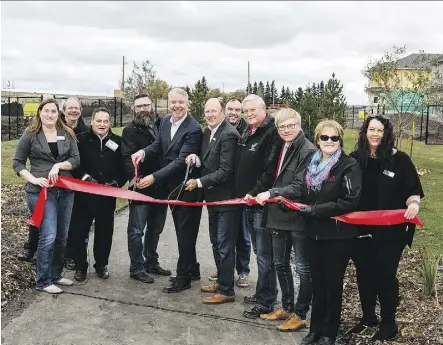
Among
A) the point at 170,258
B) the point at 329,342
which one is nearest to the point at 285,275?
the point at 329,342

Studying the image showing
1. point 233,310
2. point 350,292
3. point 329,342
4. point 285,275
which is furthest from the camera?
point 350,292

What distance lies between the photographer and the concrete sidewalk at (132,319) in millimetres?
4707

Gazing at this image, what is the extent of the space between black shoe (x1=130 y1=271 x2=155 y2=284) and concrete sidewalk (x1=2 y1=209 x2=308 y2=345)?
0.07 metres

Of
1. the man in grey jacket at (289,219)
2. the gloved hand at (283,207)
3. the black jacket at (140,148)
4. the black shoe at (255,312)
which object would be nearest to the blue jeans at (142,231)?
the black jacket at (140,148)

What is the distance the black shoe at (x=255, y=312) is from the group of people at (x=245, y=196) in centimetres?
Result: 1

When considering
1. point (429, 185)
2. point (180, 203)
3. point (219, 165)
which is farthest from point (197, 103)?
point (219, 165)

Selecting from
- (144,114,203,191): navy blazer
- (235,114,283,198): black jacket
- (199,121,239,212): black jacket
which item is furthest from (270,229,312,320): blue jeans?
(144,114,203,191): navy blazer

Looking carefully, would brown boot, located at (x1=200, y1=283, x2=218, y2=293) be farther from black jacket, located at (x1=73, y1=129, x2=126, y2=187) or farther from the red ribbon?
black jacket, located at (x1=73, y1=129, x2=126, y2=187)

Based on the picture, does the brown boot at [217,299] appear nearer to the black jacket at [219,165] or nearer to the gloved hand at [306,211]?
the black jacket at [219,165]

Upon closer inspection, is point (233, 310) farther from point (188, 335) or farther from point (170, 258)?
point (170, 258)

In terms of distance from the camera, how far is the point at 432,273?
18.2 ft

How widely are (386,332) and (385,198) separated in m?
1.20

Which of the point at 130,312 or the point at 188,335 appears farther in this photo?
the point at 130,312

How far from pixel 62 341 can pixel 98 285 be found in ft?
5.12
